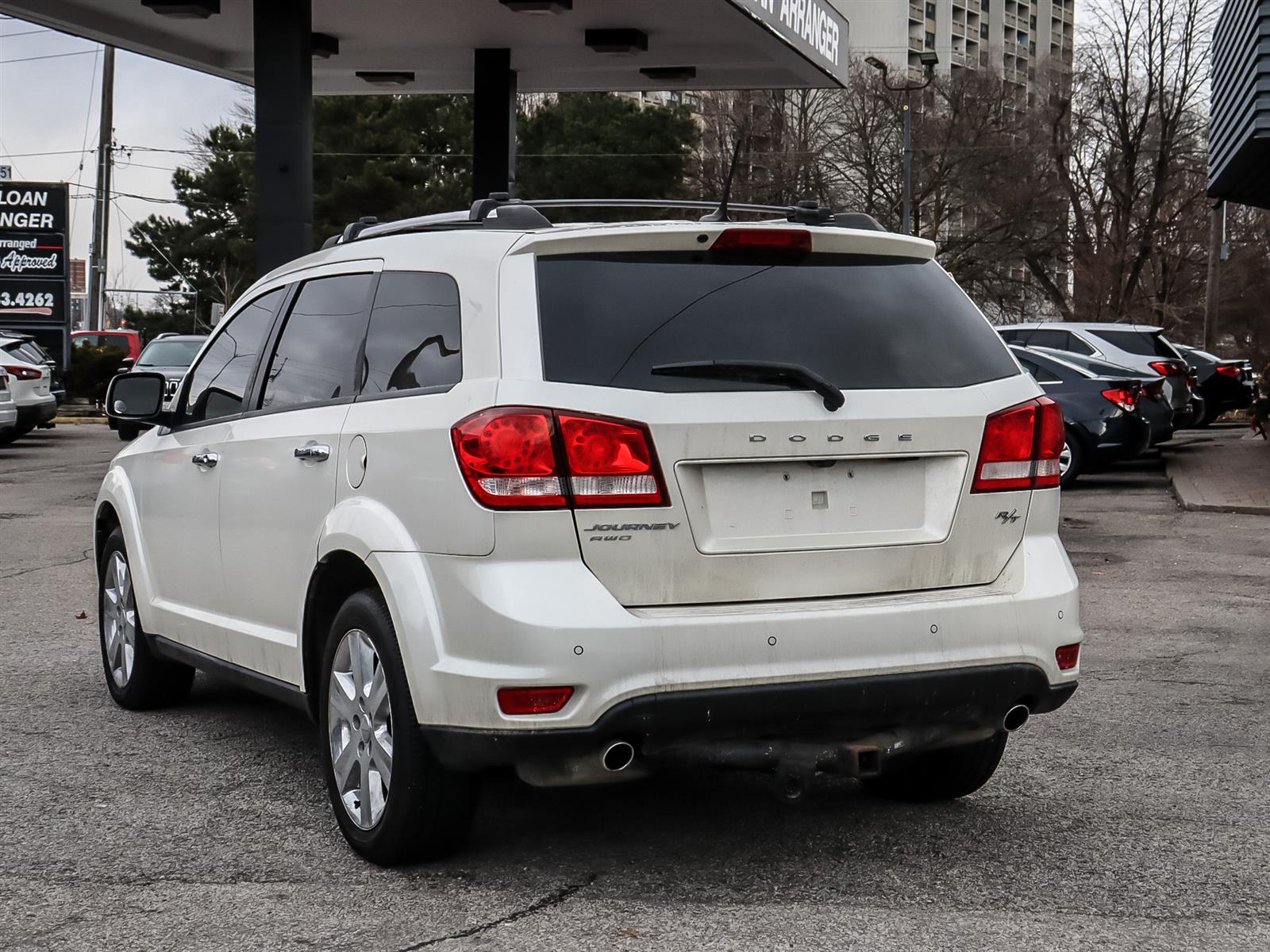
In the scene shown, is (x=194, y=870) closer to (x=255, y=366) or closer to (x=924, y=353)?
(x=255, y=366)

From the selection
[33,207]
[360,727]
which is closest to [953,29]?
[33,207]

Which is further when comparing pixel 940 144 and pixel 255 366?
pixel 940 144

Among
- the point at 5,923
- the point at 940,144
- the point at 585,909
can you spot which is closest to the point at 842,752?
the point at 585,909

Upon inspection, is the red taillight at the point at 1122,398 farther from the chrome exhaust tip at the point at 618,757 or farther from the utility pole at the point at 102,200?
the utility pole at the point at 102,200

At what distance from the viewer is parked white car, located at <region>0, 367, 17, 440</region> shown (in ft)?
77.5

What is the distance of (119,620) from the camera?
6.69 metres

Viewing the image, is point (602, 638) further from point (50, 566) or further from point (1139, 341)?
point (1139, 341)

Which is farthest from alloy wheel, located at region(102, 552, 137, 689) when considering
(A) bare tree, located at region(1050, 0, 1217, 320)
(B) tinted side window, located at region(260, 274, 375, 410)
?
(A) bare tree, located at region(1050, 0, 1217, 320)

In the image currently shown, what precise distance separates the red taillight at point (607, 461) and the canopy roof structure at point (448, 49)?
11584mm

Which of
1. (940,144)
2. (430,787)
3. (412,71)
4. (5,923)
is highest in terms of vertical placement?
(940,144)

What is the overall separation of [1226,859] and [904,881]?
0.97 metres

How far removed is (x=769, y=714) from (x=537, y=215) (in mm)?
1500

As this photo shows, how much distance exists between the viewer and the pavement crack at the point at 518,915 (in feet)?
12.7

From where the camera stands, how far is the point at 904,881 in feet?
14.2
